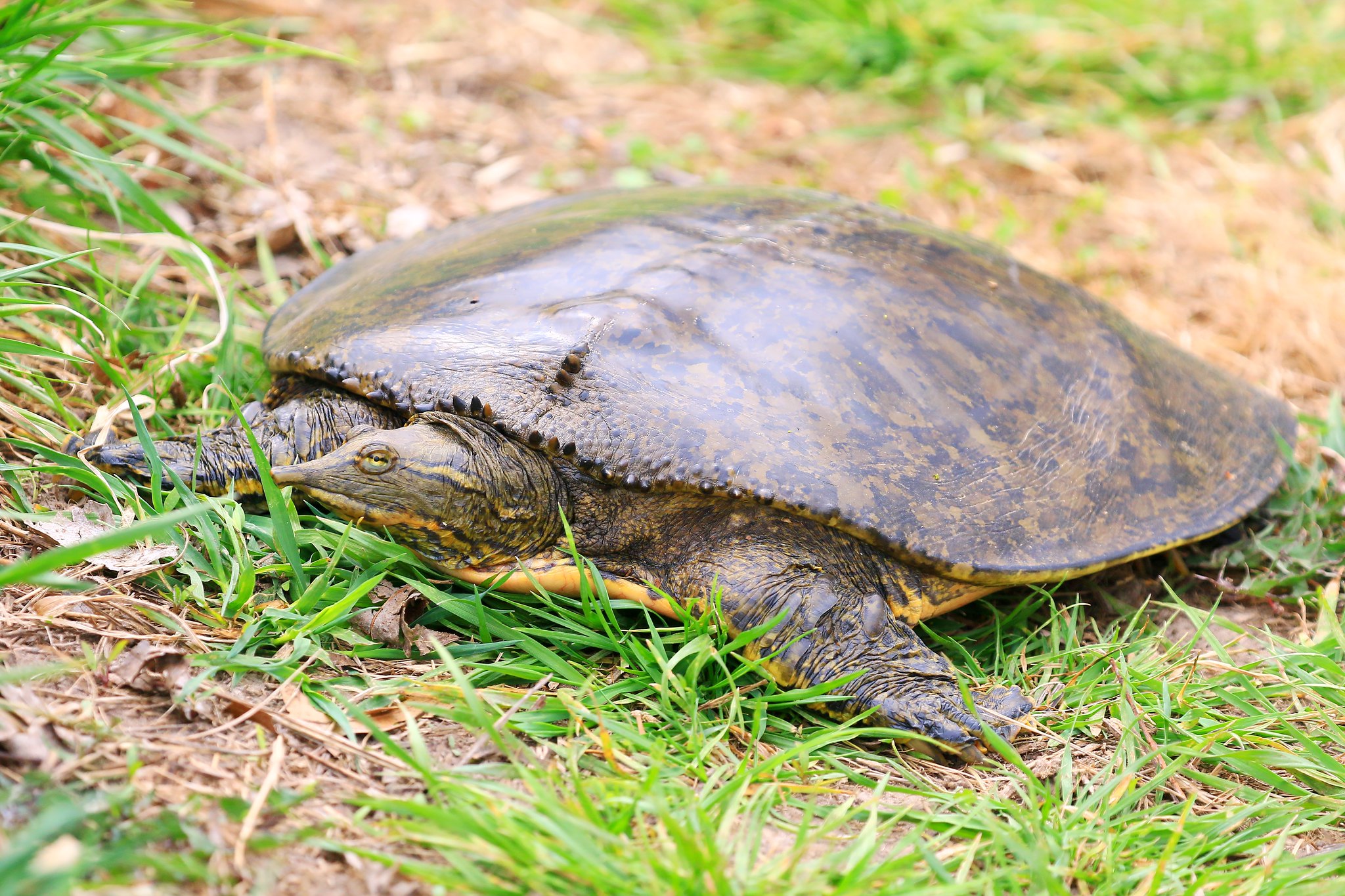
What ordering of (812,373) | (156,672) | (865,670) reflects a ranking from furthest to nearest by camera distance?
1. (812,373)
2. (865,670)
3. (156,672)

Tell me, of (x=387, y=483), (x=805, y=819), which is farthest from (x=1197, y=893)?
(x=387, y=483)

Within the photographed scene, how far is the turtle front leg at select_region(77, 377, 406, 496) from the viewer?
2172mm

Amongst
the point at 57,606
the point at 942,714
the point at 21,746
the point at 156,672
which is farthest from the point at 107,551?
the point at 942,714

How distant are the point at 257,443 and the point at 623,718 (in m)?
1.02

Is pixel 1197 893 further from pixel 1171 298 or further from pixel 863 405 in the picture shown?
pixel 1171 298

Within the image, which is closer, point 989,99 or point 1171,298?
point 1171,298

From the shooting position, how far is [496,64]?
4820mm

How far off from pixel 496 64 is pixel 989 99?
243 cm

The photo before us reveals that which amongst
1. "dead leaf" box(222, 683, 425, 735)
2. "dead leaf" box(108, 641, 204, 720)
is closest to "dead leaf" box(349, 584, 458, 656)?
"dead leaf" box(222, 683, 425, 735)

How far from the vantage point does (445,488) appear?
200 centimetres

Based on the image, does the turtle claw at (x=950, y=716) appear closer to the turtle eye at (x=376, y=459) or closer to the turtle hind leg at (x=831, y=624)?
the turtle hind leg at (x=831, y=624)

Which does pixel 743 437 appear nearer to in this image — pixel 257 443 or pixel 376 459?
pixel 376 459

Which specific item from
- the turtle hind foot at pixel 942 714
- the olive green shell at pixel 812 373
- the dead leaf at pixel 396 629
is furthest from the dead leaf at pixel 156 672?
the turtle hind foot at pixel 942 714

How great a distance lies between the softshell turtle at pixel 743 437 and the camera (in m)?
2.05
